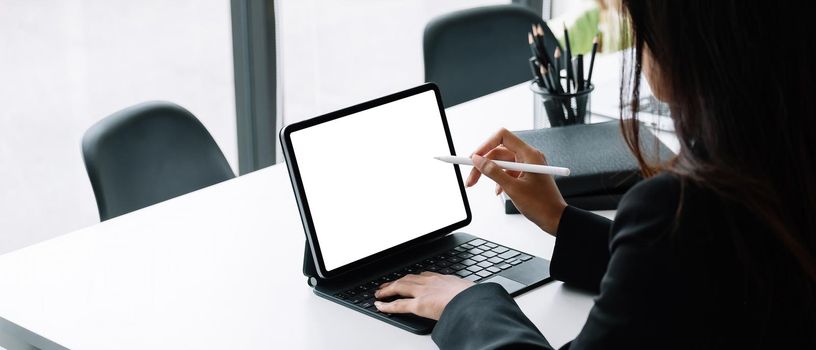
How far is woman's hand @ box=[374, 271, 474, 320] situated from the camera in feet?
3.85

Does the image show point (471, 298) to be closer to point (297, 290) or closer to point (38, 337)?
point (297, 290)

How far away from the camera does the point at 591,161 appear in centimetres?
162

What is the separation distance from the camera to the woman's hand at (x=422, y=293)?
117 cm

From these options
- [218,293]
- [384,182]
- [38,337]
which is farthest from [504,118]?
[38,337]

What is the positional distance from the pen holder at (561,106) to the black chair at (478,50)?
2.46 ft

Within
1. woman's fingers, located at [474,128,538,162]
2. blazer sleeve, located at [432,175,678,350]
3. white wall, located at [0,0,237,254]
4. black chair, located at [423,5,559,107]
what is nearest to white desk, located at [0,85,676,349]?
woman's fingers, located at [474,128,538,162]

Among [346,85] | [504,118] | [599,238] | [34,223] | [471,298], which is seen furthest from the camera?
[346,85]

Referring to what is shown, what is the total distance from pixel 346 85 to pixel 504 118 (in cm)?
162

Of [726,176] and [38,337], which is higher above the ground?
[726,176]

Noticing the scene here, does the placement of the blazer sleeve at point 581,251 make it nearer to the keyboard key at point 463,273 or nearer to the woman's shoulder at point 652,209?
the keyboard key at point 463,273

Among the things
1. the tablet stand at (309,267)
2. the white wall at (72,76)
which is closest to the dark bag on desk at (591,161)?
the tablet stand at (309,267)

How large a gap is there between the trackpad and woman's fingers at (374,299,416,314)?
0.47 ft

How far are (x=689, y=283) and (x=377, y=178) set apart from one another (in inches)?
24.1

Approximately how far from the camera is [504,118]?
207 cm
